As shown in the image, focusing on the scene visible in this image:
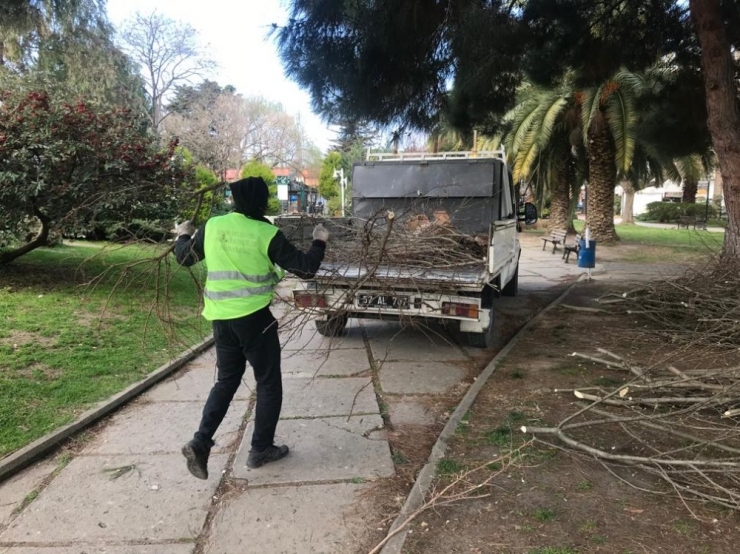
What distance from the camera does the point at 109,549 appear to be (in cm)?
276

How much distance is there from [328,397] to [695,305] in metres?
4.17

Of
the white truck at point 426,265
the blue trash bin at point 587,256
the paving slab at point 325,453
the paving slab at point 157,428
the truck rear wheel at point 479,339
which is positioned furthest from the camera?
the blue trash bin at point 587,256

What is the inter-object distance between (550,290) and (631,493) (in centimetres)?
800

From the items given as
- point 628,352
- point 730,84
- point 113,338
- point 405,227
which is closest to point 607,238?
point 730,84

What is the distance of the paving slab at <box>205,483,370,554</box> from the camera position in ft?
9.05

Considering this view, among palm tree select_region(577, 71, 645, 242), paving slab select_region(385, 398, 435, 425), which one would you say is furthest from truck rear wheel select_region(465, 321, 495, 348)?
palm tree select_region(577, 71, 645, 242)

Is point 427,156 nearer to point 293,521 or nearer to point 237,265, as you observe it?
point 237,265

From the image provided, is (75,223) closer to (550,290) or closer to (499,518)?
(499,518)

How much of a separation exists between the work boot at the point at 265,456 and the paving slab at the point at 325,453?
0.03 m

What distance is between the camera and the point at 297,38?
23.0ft

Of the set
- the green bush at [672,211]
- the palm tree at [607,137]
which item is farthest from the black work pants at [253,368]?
the green bush at [672,211]

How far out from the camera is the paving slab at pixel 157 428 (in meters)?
3.92

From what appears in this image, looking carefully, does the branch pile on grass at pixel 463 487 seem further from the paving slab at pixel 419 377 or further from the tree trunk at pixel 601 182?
the tree trunk at pixel 601 182

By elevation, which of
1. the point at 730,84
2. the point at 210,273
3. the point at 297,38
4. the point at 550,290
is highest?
the point at 297,38
